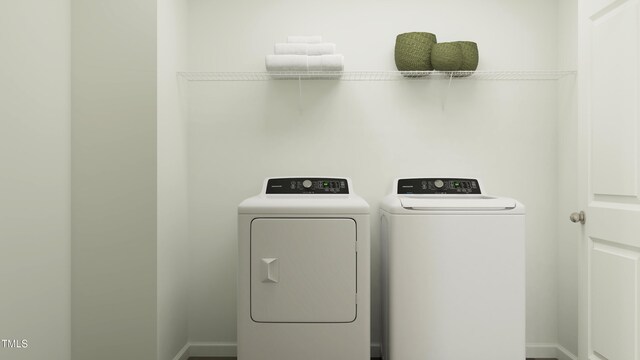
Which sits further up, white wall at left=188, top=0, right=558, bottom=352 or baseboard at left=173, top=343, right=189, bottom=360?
white wall at left=188, top=0, right=558, bottom=352

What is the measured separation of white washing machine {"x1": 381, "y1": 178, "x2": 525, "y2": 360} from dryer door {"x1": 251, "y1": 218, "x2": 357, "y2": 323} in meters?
0.25

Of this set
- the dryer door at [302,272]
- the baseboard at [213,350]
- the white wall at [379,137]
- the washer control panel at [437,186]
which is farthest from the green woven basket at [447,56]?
the baseboard at [213,350]

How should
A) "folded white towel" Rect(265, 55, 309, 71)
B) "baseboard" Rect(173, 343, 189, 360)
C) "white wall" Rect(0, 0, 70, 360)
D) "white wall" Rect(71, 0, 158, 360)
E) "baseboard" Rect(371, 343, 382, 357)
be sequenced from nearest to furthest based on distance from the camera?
"white wall" Rect(0, 0, 70, 360) < "white wall" Rect(71, 0, 158, 360) < "folded white towel" Rect(265, 55, 309, 71) < "baseboard" Rect(173, 343, 189, 360) < "baseboard" Rect(371, 343, 382, 357)

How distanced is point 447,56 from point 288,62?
34.8 inches

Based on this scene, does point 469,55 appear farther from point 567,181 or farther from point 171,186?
point 171,186

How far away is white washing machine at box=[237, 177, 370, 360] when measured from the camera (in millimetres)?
1911

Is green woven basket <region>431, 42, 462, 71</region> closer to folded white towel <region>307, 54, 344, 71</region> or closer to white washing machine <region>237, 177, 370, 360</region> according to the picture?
folded white towel <region>307, 54, 344, 71</region>

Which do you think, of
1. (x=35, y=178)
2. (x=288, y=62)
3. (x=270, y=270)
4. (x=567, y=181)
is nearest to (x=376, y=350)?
(x=270, y=270)

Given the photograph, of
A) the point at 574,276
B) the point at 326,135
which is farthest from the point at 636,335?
the point at 326,135

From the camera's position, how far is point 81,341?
7.07 ft

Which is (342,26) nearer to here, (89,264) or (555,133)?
(555,133)

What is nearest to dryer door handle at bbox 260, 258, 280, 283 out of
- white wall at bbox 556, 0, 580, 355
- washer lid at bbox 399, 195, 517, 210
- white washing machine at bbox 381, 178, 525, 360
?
white washing machine at bbox 381, 178, 525, 360

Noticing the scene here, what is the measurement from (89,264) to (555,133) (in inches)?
108

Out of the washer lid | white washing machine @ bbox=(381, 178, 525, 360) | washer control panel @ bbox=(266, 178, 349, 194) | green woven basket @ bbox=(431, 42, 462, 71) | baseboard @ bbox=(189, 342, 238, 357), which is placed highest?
green woven basket @ bbox=(431, 42, 462, 71)
